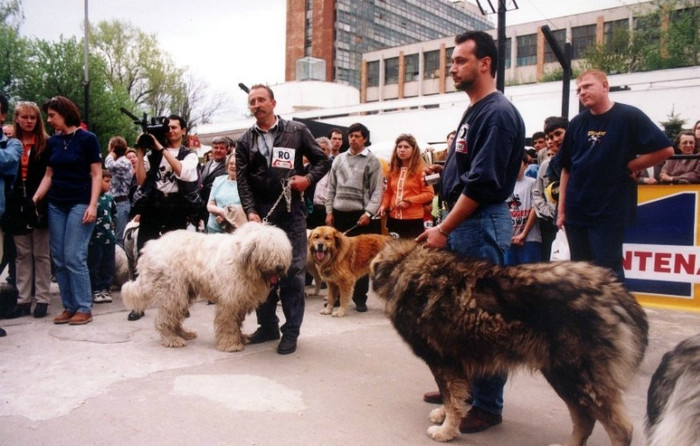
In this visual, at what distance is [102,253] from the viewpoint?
7.05 m

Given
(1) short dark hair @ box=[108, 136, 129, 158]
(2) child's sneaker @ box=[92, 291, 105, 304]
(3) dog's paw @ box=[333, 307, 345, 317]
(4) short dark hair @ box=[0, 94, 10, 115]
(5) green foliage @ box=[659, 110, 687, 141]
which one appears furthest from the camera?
(5) green foliage @ box=[659, 110, 687, 141]

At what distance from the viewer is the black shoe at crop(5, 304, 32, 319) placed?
230 inches

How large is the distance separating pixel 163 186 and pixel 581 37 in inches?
2358

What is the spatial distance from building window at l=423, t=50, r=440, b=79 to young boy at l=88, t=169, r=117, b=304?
205ft

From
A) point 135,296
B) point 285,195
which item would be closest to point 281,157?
point 285,195

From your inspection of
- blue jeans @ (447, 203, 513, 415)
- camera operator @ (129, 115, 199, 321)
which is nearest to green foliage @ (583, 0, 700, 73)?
camera operator @ (129, 115, 199, 321)

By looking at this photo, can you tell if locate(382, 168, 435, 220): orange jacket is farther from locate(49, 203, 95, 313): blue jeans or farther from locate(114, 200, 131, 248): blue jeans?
locate(114, 200, 131, 248): blue jeans

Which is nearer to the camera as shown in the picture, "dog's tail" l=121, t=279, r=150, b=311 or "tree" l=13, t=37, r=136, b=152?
"dog's tail" l=121, t=279, r=150, b=311

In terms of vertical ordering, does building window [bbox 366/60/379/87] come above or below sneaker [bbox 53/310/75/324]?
above

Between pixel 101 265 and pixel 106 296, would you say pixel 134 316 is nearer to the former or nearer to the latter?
pixel 106 296

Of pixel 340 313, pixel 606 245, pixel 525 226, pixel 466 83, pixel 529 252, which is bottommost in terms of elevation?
pixel 340 313

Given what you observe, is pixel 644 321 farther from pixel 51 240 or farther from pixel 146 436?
pixel 51 240

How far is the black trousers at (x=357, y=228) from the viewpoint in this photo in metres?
6.93

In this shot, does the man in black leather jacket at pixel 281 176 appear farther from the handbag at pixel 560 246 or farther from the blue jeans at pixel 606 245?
the handbag at pixel 560 246
